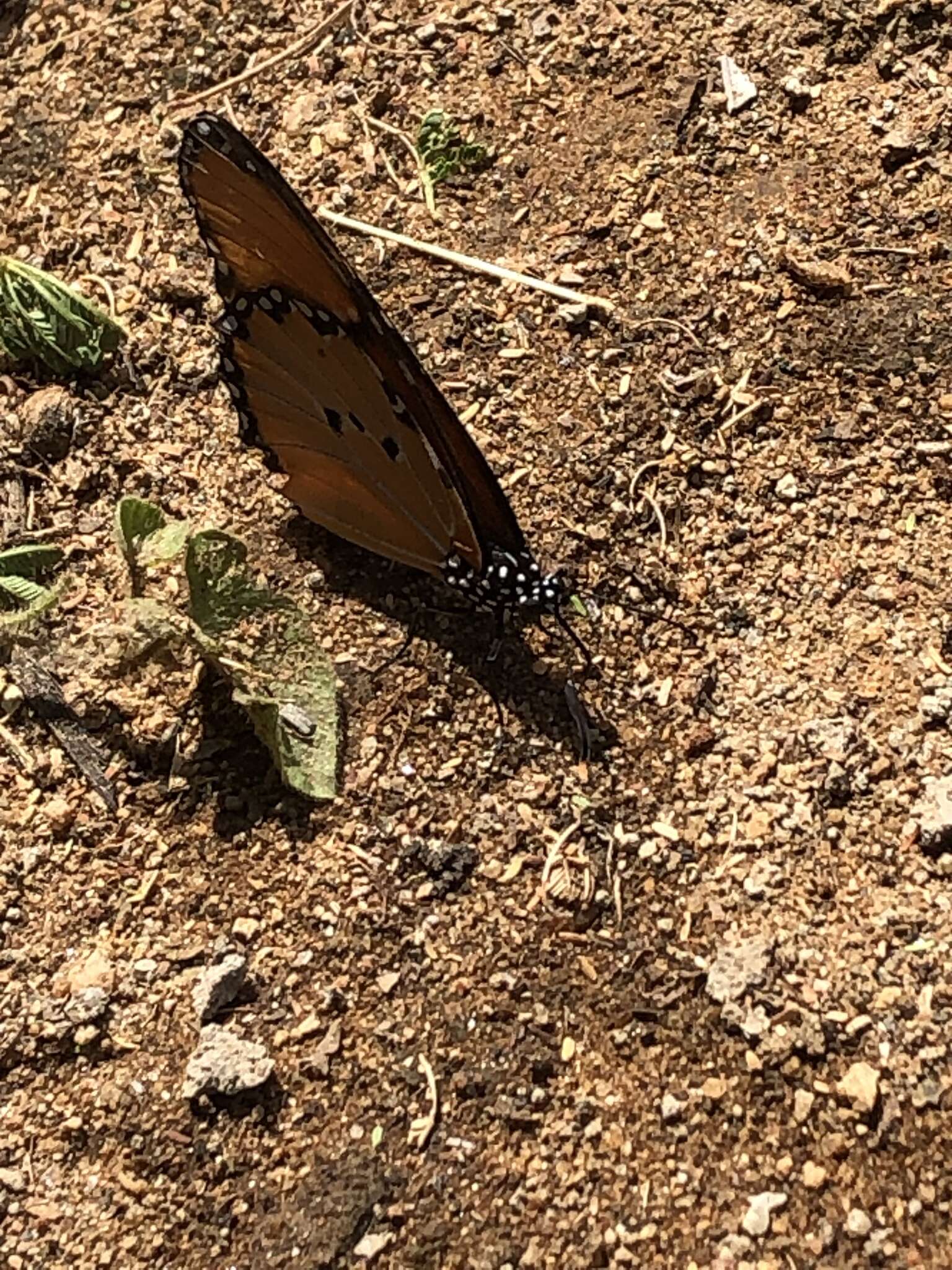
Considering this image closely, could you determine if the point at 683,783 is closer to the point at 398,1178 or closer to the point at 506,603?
the point at 506,603

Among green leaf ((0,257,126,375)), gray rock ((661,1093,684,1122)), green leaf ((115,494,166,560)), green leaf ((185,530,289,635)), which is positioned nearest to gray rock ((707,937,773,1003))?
gray rock ((661,1093,684,1122))

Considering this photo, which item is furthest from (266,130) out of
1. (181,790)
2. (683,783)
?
(683,783)

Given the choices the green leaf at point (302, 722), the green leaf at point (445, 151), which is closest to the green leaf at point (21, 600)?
the green leaf at point (302, 722)

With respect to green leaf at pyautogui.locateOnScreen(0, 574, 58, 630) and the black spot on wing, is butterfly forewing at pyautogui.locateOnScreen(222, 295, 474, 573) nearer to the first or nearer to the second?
the black spot on wing


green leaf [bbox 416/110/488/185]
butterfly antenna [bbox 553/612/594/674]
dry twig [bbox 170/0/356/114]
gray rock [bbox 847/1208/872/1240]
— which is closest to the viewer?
gray rock [bbox 847/1208/872/1240]

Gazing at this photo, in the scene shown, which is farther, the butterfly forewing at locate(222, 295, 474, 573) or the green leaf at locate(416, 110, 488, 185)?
the green leaf at locate(416, 110, 488, 185)

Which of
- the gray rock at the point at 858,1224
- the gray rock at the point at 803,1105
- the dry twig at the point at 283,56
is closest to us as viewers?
the gray rock at the point at 858,1224

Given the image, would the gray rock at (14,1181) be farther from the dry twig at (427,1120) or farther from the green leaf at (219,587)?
the green leaf at (219,587)
